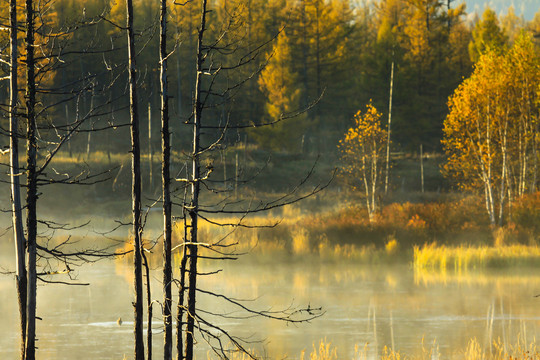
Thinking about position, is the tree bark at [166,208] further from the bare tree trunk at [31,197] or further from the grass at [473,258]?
the grass at [473,258]

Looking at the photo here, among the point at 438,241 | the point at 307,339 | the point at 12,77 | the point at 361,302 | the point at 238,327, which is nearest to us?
the point at 12,77

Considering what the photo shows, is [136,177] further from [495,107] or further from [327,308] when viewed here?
[495,107]

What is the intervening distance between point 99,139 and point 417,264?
38.1 meters

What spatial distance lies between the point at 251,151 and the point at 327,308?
39.4m

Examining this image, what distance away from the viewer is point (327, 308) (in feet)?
79.4

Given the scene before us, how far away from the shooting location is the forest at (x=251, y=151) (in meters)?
10.4

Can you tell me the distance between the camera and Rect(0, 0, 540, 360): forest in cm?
1039

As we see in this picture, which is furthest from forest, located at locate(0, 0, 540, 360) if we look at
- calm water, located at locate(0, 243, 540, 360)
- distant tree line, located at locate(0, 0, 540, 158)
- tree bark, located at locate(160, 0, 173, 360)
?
calm water, located at locate(0, 243, 540, 360)

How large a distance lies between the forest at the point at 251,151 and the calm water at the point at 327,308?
0.76m

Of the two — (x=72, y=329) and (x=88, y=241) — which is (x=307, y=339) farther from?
(x=88, y=241)

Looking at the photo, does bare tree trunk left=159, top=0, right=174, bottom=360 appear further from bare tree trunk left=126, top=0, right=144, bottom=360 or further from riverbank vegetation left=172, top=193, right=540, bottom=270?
riverbank vegetation left=172, top=193, right=540, bottom=270

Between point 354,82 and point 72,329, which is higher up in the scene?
point 354,82

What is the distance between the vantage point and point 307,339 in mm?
20000

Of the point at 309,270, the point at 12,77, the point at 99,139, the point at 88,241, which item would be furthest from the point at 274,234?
the point at 99,139
